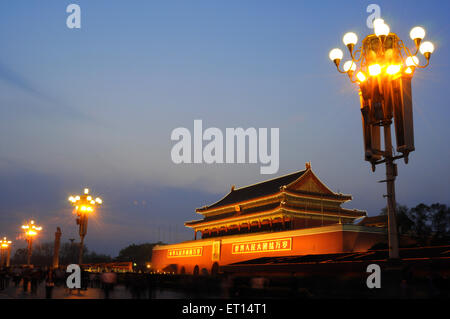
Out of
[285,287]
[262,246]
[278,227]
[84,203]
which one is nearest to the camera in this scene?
[285,287]

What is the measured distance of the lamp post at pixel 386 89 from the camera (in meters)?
11.1

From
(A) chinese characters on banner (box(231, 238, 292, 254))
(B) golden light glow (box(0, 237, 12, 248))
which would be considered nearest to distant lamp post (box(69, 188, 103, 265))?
(A) chinese characters on banner (box(231, 238, 292, 254))

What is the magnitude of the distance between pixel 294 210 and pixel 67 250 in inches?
3421

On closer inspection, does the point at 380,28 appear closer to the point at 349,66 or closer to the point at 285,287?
the point at 349,66

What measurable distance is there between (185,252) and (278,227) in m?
11.8

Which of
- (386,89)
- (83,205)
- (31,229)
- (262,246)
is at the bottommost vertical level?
(262,246)

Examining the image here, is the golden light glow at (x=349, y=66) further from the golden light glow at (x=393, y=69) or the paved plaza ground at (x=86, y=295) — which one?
the paved plaza ground at (x=86, y=295)

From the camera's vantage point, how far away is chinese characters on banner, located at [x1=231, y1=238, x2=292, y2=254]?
29.1 m


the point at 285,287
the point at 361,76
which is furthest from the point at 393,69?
the point at 285,287

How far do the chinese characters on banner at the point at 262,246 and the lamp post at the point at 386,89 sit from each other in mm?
18324

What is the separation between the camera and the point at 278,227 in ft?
108

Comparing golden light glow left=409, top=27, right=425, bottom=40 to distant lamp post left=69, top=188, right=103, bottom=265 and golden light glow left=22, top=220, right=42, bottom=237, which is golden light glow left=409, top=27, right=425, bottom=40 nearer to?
distant lamp post left=69, top=188, right=103, bottom=265
